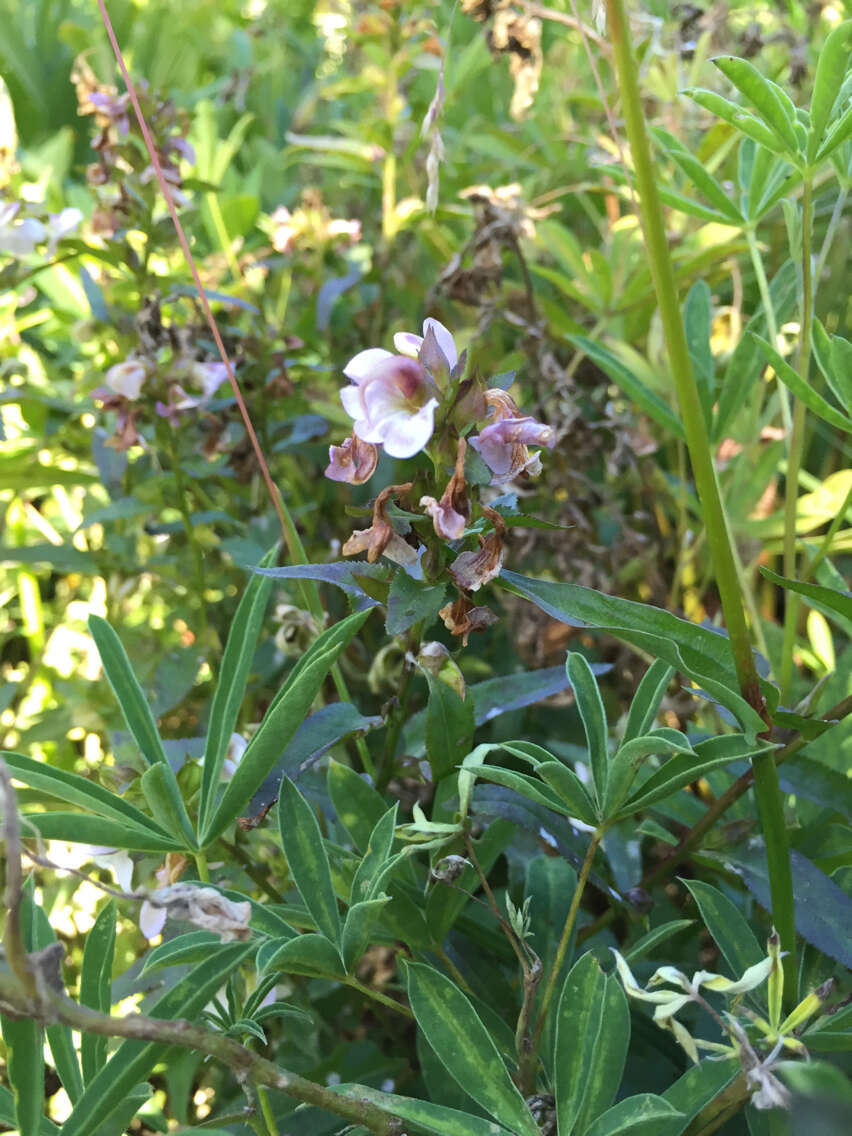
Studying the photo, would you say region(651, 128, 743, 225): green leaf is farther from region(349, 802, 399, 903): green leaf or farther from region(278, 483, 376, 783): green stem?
region(349, 802, 399, 903): green leaf

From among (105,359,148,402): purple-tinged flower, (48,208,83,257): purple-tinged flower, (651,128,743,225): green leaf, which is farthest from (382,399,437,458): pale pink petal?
(48,208,83,257): purple-tinged flower

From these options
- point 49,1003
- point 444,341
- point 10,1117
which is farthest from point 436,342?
point 10,1117

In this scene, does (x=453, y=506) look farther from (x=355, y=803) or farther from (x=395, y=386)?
(x=355, y=803)

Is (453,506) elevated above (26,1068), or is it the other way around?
(453,506)

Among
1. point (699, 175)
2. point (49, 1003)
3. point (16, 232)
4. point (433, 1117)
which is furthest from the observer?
point (16, 232)

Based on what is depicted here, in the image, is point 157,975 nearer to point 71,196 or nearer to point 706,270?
point 706,270

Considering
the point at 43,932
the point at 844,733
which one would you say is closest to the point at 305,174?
the point at 844,733
